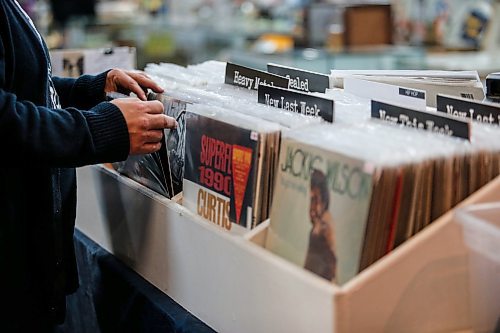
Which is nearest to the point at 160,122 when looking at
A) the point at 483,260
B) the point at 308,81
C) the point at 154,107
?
the point at 154,107

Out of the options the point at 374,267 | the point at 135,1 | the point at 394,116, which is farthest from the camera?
the point at 135,1

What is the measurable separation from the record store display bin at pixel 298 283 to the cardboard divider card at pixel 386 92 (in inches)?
10.3

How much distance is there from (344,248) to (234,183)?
0.85ft

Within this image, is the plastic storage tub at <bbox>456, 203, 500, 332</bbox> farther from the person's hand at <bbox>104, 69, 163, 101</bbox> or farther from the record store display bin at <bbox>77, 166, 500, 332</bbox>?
the person's hand at <bbox>104, 69, 163, 101</bbox>

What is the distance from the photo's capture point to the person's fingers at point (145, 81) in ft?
4.80

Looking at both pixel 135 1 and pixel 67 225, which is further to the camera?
pixel 135 1

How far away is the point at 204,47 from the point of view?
258 inches

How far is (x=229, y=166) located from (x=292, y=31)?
5.37 meters

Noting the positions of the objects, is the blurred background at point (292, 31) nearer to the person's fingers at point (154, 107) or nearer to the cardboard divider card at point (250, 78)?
the cardboard divider card at point (250, 78)

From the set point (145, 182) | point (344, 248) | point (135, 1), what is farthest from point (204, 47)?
point (344, 248)

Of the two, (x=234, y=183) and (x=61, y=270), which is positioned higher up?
(x=234, y=183)

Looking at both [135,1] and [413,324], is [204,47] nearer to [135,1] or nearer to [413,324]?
[135,1]

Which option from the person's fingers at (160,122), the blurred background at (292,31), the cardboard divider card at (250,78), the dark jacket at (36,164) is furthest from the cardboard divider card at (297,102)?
the blurred background at (292,31)

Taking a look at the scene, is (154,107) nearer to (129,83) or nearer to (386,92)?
(129,83)
